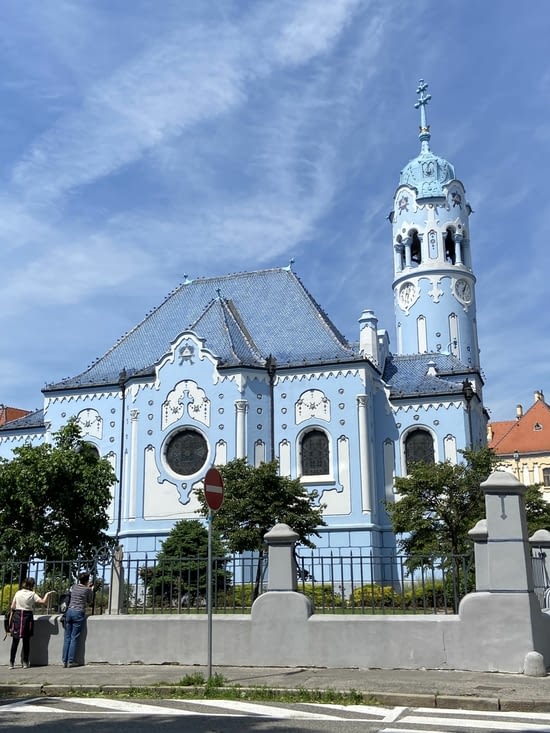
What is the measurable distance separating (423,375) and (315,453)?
7501mm

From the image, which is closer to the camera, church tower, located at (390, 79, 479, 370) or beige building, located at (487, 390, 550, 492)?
church tower, located at (390, 79, 479, 370)

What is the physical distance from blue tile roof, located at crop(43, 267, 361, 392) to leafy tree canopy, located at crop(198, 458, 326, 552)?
8815 millimetres

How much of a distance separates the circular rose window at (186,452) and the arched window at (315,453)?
4.69 m

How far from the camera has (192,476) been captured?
36469 millimetres

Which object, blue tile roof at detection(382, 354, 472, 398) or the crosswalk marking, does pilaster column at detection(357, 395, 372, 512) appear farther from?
the crosswalk marking

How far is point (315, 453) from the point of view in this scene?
36719 mm

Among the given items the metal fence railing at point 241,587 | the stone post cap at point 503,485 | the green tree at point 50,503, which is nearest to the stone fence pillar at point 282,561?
the metal fence railing at point 241,587

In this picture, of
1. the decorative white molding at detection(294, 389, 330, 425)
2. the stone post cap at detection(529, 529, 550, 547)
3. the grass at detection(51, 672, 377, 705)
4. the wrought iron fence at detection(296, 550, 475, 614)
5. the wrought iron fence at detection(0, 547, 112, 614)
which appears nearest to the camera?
the grass at detection(51, 672, 377, 705)

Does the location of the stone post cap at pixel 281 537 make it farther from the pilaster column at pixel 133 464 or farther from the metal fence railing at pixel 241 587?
the pilaster column at pixel 133 464

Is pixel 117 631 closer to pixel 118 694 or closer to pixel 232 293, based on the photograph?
pixel 118 694

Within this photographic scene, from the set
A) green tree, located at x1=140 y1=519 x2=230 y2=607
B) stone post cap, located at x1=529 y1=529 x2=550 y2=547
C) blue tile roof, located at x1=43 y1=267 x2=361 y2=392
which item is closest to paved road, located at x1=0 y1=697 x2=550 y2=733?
green tree, located at x1=140 y1=519 x2=230 y2=607

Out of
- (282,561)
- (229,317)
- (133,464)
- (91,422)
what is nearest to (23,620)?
(282,561)

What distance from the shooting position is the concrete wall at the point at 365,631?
11555mm

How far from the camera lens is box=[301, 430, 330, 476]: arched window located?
119ft
